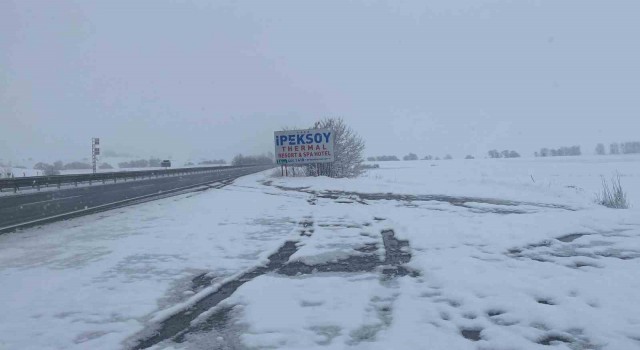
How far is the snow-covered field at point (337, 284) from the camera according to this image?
4262 mm

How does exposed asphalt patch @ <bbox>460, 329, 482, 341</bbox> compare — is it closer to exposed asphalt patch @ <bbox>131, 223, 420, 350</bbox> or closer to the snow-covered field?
the snow-covered field

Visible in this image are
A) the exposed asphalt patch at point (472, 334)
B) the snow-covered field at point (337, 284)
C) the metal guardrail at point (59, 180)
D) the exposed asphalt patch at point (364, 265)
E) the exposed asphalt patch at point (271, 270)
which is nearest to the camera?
the exposed asphalt patch at point (472, 334)

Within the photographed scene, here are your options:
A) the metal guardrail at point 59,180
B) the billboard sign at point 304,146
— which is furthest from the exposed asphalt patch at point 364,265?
the billboard sign at point 304,146

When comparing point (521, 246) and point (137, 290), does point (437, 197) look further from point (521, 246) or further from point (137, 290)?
point (137, 290)

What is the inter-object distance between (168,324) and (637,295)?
5.34 m

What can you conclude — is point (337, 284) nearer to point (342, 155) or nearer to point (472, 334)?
point (472, 334)

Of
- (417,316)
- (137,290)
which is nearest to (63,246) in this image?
(137,290)

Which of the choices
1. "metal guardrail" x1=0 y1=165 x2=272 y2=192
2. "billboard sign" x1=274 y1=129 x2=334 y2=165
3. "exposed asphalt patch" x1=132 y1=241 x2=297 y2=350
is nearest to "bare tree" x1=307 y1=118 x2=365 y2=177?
"billboard sign" x1=274 y1=129 x2=334 y2=165

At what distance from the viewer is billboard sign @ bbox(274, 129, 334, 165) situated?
3859 centimetres

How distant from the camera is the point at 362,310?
4.95 m

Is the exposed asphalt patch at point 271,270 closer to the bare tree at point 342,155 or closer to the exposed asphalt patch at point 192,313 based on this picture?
the exposed asphalt patch at point 192,313

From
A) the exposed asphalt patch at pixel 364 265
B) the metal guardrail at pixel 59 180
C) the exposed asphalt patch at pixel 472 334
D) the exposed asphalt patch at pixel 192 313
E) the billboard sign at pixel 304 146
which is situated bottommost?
the exposed asphalt patch at pixel 472 334

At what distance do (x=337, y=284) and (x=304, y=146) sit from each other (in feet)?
110

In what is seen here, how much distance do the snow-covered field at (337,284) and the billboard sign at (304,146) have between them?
1051 inches
